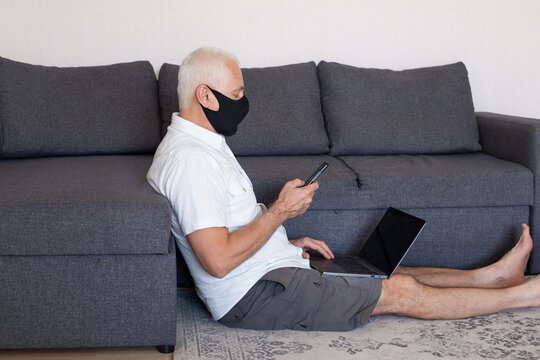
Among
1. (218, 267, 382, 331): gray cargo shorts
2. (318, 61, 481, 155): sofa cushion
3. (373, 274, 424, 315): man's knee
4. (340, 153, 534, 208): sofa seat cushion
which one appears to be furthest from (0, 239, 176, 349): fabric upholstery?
(318, 61, 481, 155): sofa cushion

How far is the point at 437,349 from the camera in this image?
2105 mm

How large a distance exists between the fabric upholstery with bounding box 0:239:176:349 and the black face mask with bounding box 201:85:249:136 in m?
0.44

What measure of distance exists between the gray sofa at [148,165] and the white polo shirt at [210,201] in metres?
0.09

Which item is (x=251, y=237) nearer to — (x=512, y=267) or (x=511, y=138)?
(x=512, y=267)

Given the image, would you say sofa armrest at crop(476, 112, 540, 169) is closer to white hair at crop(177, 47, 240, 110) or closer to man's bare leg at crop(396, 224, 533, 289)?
man's bare leg at crop(396, 224, 533, 289)

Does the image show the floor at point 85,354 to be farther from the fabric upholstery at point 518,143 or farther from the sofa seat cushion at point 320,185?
the fabric upholstery at point 518,143

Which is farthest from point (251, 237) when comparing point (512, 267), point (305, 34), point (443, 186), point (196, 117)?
point (305, 34)

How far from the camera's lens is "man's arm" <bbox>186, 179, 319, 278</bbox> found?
1.94m

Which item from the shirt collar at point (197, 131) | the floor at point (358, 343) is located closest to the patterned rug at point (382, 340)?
the floor at point (358, 343)

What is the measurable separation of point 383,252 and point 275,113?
3.20 ft

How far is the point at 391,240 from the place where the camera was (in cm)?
247

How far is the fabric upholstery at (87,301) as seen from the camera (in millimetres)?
2016

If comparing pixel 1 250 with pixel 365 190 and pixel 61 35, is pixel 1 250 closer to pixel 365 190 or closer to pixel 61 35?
pixel 365 190

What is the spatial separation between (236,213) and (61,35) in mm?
1770
